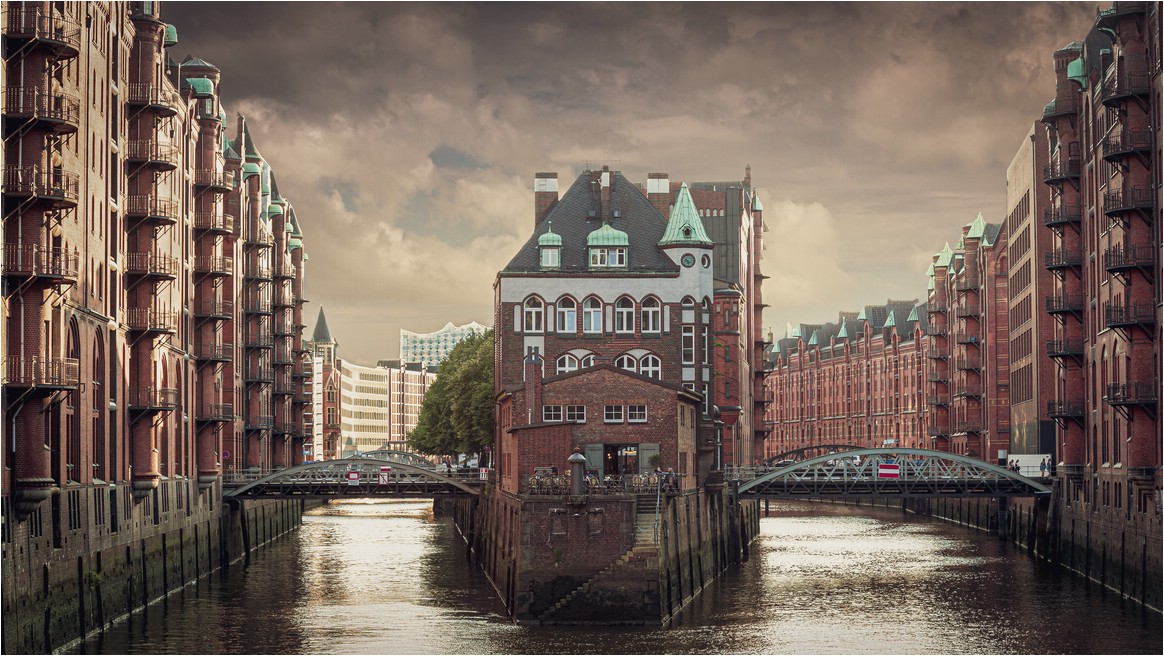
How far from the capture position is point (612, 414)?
7162 centimetres

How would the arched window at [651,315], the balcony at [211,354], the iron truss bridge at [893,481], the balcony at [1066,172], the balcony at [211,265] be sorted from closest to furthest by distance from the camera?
the balcony at [1066,172] → the balcony at [211,265] → the balcony at [211,354] → the iron truss bridge at [893,481] → the arched window at [651,315]

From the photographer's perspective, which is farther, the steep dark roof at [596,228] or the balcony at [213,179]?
the steep dark roof at [596,228]

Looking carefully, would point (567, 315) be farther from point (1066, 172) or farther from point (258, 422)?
point (1066, 172)

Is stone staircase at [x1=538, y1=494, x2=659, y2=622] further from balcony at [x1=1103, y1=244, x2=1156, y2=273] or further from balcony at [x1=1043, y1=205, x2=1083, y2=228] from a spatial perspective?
balcony at [x1=1043, y1=205, x2=1083, y2=228]

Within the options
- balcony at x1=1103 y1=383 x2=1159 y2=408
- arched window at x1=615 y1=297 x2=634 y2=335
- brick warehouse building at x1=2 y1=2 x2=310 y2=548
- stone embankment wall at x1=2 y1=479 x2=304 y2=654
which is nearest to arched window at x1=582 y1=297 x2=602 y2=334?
arched window at x1=615 y1=297 x2=634 y2=335

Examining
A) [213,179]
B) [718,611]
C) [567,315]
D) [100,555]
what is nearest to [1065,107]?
[567,315]

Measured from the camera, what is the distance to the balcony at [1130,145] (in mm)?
69125

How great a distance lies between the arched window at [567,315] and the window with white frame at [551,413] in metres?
25.0

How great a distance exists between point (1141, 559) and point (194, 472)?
137 ft

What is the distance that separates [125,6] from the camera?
230 feet

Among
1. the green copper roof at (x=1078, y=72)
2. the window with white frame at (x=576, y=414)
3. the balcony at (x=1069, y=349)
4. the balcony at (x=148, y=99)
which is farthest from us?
the balcony at (x=1069, y=349)

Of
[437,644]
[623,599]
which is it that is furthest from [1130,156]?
[437,644]

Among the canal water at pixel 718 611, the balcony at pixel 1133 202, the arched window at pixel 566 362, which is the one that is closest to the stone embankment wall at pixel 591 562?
the canal water at pixel 718 611

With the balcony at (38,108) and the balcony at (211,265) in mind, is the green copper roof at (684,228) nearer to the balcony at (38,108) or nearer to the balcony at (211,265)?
the balcony at (211,265)
